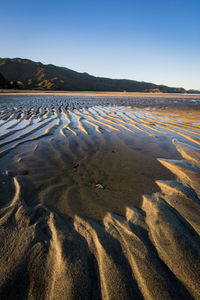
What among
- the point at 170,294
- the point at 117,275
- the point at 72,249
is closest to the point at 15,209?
the point at 72,249

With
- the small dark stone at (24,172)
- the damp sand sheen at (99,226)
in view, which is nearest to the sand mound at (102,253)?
→ the damp sand sheen at (99,226)

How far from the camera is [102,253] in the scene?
1073mm

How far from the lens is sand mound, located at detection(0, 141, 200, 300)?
877mm

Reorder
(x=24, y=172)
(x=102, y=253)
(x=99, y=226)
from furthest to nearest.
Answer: (x=24, y=172), (x=99, y=226), (x=102, y=253)

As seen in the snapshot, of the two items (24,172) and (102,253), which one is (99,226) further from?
(24,172)

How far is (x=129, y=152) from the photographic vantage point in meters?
2.99

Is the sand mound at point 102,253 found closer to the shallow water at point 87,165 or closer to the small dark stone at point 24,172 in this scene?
the shallow water at point 87,165

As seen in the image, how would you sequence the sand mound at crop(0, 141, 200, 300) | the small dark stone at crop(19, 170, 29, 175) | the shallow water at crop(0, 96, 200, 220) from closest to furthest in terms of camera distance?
the sand mound at crop(0, 141, 200, 300), the shallow water at crop(0, 96, 200, 220), the small dark stone at crop(19, 170, 29, 175)

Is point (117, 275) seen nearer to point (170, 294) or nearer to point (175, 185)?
point (170, 294)

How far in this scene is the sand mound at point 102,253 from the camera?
0.88 m

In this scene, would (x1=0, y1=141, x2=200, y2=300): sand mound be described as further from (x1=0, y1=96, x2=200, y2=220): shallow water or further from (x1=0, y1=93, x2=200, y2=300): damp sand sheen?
(x1=0, y1=96, x2=200, y2=220): shallow water

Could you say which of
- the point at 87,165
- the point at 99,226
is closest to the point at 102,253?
the point at 99,226

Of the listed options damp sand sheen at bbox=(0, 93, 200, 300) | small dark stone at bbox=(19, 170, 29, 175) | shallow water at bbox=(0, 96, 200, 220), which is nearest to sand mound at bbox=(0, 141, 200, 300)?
damp sand sheen at bbox=(0, 93, 200, 300)

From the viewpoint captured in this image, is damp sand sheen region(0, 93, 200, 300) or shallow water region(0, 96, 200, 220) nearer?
damp sand sheen region(0, 93, 200, 300)
